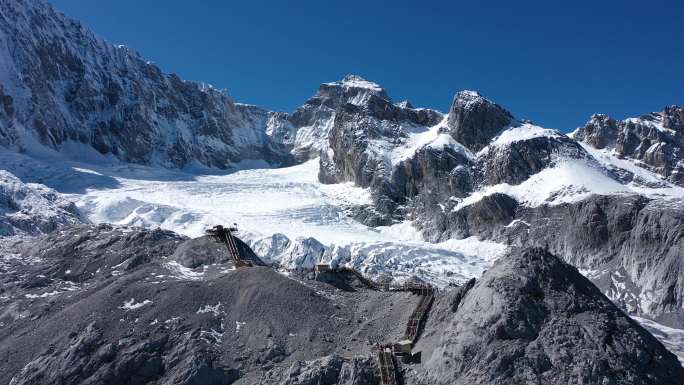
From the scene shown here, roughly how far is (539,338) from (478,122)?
335 ft

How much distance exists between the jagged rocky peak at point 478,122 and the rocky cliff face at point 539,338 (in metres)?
94.8

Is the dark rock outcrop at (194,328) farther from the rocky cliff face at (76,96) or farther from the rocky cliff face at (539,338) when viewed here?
the rocky cliff face at (76,96)

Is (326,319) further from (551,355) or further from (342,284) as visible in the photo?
(551,355)

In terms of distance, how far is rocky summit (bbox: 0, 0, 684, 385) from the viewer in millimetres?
34719

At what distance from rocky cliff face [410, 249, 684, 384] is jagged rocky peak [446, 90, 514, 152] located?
94.8m

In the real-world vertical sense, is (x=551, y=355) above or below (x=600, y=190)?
below

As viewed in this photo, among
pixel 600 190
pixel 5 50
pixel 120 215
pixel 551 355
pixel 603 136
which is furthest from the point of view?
pixel 5 50

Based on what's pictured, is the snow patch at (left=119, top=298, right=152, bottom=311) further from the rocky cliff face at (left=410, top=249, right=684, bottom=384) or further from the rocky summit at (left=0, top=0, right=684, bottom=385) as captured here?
the rocky cliff face at (left=410, top=249, right=684, bottom=384)

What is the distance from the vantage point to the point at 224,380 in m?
38.7

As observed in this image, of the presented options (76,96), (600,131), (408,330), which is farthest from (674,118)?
(76,96)

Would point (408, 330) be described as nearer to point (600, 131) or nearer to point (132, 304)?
point (132, 304)

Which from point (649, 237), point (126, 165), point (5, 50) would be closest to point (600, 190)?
point (649, 237)

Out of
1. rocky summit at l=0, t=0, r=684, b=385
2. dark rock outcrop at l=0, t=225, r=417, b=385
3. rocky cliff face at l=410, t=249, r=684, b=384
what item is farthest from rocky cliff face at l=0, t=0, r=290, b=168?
rocky cliff face at l=410, t=249, r=684, b=384

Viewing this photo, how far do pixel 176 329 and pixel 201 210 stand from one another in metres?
74.4
